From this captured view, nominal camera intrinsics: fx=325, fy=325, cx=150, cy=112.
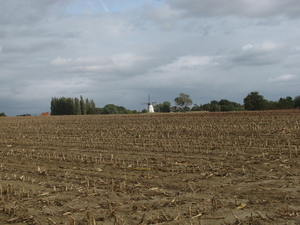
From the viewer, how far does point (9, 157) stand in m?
13.9

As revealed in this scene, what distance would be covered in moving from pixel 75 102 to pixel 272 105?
5794 cm

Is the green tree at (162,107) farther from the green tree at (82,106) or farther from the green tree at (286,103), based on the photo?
the green tree at (286,103)

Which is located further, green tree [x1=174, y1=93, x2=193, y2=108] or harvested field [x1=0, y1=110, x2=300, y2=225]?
green tree [x1=174, y1=93, x2=193, y2=108]

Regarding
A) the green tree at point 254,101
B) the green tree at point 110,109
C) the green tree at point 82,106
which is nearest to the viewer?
the green tree at point 254,101

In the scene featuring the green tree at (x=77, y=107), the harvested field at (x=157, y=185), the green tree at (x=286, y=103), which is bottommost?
the harvested field at (x=157, y=185)

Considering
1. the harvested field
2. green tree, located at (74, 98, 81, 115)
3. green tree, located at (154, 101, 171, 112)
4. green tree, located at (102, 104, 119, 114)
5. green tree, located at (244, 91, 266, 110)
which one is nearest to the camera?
the harvested field

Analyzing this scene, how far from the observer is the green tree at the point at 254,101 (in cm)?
8712

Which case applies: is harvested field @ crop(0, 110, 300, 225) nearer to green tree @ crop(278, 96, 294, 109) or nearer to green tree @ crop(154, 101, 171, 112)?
green tree @ crop(278, 96, 294, 109)

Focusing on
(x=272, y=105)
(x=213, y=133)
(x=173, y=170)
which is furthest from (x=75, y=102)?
(x=173, y=170)

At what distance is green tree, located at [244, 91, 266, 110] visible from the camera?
87125 millimetres

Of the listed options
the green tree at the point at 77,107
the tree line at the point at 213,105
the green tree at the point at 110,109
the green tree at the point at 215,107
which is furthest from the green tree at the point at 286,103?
the green tree at the point at 77,107

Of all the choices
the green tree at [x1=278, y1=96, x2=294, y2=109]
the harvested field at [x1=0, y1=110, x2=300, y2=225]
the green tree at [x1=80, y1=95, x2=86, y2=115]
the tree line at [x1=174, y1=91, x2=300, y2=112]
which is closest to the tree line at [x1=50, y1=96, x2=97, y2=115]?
the green tree at [x1=80, y1=95, x2=86, y2=115]

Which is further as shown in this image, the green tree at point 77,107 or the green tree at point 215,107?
the green tree at point 77,107

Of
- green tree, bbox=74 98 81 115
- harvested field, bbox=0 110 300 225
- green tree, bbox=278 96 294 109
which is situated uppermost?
green tree, bbox=74 98 81 115
